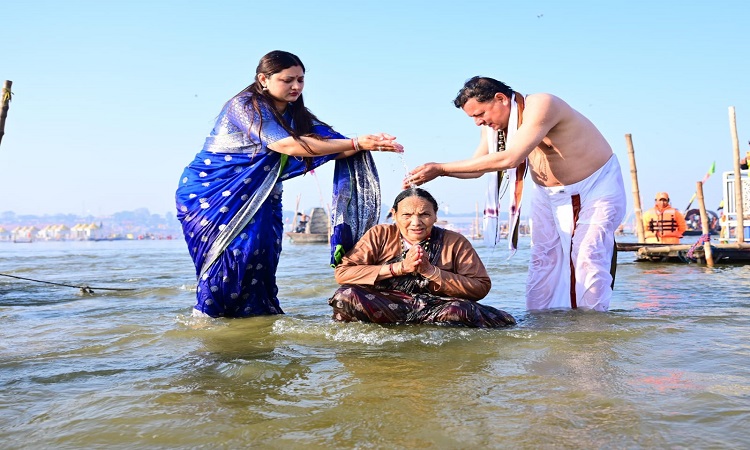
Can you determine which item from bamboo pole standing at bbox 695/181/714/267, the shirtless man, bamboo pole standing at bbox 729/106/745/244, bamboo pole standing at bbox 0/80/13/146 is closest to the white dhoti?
the shirtless man

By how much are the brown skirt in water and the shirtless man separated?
2.55 ft

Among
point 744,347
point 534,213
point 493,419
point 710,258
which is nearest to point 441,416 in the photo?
point 493,419

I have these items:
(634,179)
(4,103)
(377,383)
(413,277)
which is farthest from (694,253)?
(4,103)

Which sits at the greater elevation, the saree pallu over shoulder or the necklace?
the saree pallu over shoulder

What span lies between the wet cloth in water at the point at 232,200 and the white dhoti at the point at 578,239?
5.72ft

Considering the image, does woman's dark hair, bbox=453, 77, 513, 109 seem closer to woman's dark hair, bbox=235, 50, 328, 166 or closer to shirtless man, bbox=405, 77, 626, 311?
shirtless man, bbox=405, 77, 626, 311

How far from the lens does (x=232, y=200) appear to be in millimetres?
4488

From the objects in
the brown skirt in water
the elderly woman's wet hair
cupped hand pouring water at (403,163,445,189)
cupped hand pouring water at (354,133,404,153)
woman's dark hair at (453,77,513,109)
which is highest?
woman's dark hair at (453,77,513,109)

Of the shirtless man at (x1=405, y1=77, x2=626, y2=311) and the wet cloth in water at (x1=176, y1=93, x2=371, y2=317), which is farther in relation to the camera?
the wet cloth in water at (x1=176, y1=93, x2=371, y2=317)

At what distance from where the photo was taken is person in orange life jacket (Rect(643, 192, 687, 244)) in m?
15.6

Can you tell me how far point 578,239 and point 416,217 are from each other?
131 centimetres

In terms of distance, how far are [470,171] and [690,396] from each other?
87.5 inches

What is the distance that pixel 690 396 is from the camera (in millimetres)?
2459

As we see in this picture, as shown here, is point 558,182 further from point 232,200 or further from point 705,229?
point 705,229
